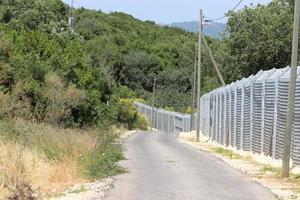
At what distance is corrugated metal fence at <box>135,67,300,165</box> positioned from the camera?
19844 mm

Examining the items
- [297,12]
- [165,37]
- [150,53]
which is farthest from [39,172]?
[165,37]

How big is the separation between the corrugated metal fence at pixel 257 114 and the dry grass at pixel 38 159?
573cm

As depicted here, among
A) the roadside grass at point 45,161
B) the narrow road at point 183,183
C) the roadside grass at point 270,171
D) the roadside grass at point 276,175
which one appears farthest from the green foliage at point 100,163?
the roadside grass at point 270,171

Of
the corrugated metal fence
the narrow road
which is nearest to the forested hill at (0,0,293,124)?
the corrugated metal fence

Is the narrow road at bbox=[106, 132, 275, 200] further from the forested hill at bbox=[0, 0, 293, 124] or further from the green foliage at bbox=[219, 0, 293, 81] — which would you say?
the green foliage at bbox=[219, 0, 293, 81]

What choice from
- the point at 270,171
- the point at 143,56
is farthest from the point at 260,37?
the point at 143,56

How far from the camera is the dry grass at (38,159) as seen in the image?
13.3 metres

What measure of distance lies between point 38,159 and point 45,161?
415 millimetres

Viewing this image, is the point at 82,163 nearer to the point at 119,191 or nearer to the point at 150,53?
the point at 119,191

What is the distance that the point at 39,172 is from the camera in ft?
49.6

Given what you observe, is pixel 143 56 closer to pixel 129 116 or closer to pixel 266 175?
pixel 129 116

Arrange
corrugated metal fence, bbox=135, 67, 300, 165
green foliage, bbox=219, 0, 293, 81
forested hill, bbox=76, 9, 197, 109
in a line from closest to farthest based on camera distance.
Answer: corrugated metal fence, bbox=135, 67, 300, 165
green foliage, bbox=219, 0, 293, 81
forested hill, bbox=76, 9, 197, 109

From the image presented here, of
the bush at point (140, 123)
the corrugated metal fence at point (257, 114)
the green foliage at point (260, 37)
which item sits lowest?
the bush at point (140, 123)

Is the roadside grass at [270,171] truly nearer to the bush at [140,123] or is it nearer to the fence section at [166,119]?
the fence section at [166,119]
